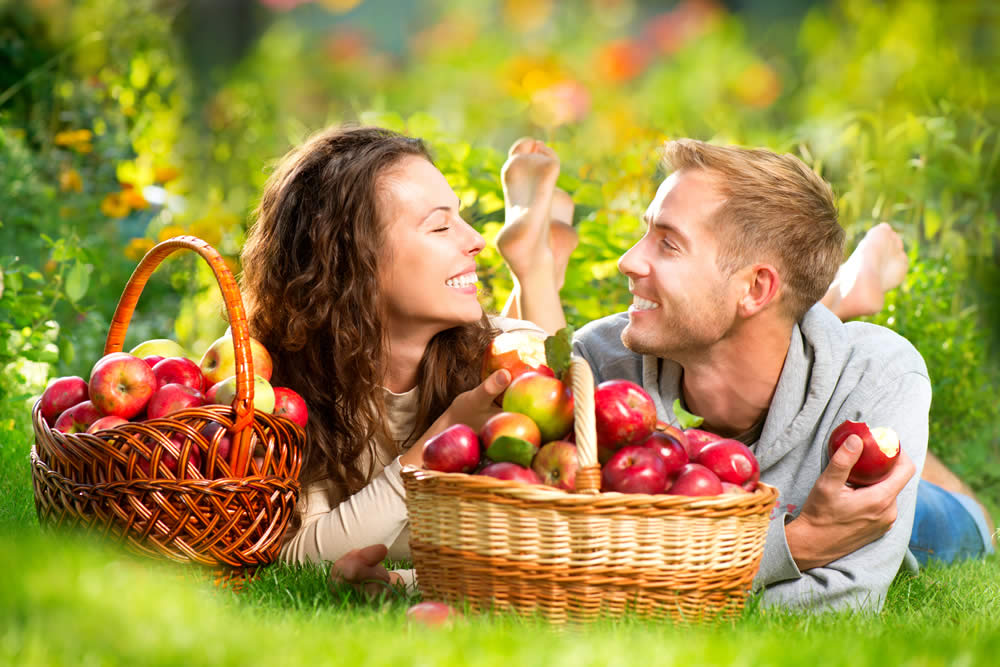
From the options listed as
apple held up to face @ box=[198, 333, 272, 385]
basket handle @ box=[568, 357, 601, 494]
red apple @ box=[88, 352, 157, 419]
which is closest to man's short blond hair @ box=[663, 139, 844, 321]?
basket handle @ box=[568, 357, 601, 494]

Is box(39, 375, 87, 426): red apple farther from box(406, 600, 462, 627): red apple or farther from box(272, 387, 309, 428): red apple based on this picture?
box(406, 600, 462, 627): red apple

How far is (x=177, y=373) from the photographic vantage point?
2791 millimetres

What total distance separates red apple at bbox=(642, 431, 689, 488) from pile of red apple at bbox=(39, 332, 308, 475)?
37.7 inches

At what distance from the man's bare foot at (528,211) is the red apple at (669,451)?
1.79 meters

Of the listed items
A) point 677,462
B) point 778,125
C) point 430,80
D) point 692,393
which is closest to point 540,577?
point 677,462

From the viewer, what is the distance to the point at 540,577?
7.25ft

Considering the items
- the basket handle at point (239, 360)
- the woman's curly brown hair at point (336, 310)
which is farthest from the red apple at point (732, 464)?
the woman's curly brown hair at point (336, 310)

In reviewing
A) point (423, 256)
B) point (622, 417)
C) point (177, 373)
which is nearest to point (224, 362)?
point (177, 373)

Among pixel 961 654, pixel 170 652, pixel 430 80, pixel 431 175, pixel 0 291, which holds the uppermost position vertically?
pixel 430 80

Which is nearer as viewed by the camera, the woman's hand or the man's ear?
the woman's hand

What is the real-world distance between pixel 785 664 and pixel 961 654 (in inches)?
12.6

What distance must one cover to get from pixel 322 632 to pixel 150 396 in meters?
0.92

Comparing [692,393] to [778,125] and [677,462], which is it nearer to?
[677,462]

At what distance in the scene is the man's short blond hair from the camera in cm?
308
